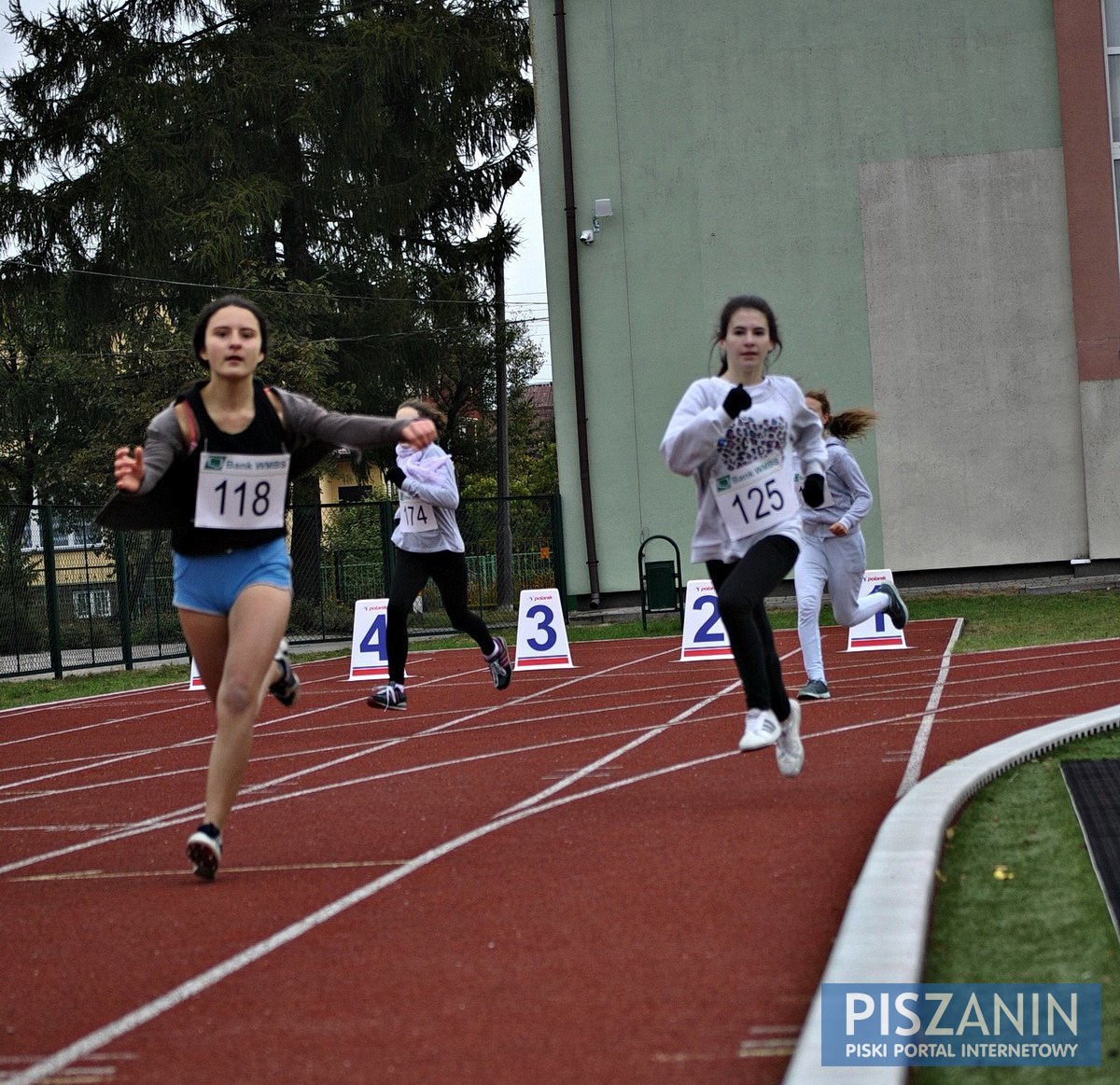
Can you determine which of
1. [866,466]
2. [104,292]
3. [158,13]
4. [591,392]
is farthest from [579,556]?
[158,13]

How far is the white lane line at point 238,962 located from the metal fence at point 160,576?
48.1 feet

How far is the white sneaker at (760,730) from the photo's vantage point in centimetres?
670

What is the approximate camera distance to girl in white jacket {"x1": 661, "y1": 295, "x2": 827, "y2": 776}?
22.3 feet

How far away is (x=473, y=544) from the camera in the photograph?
2730 centimetres

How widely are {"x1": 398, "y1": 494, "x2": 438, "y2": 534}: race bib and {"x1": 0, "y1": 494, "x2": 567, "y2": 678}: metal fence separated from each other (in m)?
9.73

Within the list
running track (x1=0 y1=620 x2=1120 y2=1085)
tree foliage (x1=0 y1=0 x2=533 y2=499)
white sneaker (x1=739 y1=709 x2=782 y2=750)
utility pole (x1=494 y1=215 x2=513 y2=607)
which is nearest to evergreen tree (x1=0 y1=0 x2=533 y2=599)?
tree foliage (x1=0 y1=0 x2=533 y2=499)

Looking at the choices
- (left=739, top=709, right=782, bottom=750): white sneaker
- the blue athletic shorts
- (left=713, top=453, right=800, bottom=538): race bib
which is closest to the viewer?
the blue athletic shorts

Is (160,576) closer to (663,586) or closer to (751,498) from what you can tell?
(663,586)

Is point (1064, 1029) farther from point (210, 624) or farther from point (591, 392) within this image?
point (591, 392)

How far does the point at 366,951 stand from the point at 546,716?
6.90m

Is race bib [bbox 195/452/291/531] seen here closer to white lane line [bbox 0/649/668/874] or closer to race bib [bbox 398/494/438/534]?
white lane line [bbox 0/649/668/874]

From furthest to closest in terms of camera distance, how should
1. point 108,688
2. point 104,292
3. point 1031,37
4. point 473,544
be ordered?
1. point 104,292
2. point 473,544
3. point 1031,37
4. point 108,688

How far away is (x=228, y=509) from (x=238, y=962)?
6.44 ft

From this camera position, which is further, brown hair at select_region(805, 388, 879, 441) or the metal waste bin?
the metal waste bin
